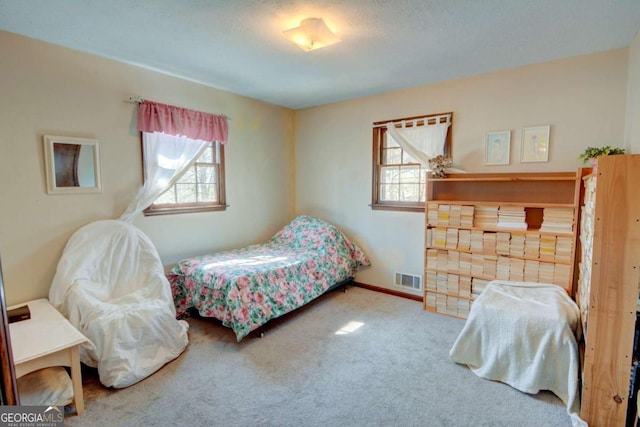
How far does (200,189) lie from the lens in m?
3.59

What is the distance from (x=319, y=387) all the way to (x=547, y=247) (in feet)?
7.33

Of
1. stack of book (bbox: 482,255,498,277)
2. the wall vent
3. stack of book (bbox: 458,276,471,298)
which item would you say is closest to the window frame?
the wall vent

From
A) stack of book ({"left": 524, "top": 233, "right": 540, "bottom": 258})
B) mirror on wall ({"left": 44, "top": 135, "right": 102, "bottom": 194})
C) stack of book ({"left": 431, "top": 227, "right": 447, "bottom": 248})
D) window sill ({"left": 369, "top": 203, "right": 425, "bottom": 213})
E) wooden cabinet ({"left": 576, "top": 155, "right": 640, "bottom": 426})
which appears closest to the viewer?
wooden cabinet ({"left": 576, "top": 155, "right": 640, "bottom": 426})

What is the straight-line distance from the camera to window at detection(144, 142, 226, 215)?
10.8 ft

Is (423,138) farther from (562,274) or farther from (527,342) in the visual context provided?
(527,342)

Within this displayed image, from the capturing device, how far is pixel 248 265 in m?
3.06

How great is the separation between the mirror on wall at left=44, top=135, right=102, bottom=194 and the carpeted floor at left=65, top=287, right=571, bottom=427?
1477 millimetres

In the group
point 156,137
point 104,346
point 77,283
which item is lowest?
point 104,346

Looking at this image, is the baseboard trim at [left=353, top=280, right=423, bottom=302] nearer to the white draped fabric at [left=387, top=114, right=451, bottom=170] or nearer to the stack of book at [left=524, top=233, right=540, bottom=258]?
the stack of book at [left=524, top=233, right=540, bottom=258]

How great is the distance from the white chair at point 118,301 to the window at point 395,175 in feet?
8.43

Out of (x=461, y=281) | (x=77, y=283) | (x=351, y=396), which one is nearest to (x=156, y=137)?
(x=77, y=283)

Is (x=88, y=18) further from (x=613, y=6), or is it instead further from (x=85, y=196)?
(x=613, y=6)

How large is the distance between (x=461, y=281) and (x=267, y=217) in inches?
99.8

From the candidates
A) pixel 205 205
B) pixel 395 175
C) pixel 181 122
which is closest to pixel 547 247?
pixel 395 175
